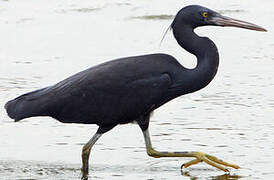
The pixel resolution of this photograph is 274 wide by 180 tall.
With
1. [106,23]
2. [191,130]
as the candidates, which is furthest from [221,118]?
[106,23]

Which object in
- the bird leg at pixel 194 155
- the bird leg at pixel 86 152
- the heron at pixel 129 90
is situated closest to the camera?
the heron at pixel 129 90

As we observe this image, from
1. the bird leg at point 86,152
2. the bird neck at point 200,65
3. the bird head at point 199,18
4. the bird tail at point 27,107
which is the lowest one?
the bird leg at point 86,152

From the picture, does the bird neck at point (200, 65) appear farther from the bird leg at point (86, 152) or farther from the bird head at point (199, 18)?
the bird leg at point (86, 152)

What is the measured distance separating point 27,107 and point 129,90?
994mm

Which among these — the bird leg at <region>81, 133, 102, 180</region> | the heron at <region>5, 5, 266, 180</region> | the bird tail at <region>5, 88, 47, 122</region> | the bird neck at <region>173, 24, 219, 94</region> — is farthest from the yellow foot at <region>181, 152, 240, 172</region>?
the bird tail at <region>5, 88, 47, 122</region>

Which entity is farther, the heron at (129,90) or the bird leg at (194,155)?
the bird leg at (194,155)

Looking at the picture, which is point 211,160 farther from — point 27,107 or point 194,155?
point 27,107

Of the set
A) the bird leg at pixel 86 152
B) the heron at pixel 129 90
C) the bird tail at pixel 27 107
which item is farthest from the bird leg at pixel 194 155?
the bird tail at pixel 27 107

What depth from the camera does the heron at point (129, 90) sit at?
7.69 metres

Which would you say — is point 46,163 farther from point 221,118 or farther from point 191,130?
point 221,118

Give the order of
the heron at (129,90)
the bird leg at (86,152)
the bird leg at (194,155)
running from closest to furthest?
the heron at (129,90)
the bird leg at (194,155)
the bird leg at (86,152)

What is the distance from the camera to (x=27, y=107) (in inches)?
309

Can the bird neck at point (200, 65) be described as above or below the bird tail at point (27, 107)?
above

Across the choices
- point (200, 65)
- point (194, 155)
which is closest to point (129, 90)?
point (200, 65)
